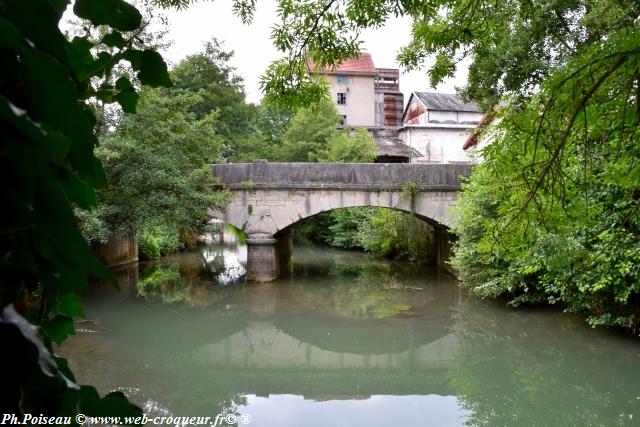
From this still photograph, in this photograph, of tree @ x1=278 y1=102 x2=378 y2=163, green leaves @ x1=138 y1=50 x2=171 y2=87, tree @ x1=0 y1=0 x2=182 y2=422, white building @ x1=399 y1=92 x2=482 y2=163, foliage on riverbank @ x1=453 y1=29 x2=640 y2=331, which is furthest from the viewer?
white building @ x1=399 y1=92 x2=482 y2=163

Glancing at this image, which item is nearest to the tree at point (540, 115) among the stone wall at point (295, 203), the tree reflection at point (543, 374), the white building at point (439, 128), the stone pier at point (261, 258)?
the tree reflection at point (543, 374)

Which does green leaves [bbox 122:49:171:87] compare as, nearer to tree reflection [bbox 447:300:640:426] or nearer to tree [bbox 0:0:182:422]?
tree [bbox 0:0:182:422]

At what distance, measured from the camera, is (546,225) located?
2.88 meters

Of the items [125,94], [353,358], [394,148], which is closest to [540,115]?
[125,94]

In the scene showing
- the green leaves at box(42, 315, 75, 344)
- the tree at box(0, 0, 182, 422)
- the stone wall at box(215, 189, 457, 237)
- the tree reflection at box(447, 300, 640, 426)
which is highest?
the stone wall at box(215, 189, 457, 237)

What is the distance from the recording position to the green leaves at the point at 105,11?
19.8 inches

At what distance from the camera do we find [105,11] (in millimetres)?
507

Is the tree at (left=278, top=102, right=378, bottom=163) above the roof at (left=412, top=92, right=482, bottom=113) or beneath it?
beneath

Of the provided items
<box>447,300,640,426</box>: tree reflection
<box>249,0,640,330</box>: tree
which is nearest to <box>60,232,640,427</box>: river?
<box>447,300,640,426</box>: tree reflection

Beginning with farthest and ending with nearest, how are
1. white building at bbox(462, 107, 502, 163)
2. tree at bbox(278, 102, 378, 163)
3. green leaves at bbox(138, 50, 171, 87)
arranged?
tree at bbox(278, 102, 378, 163), white building at bbox(462, 107, 502, 163), green leaves at bbox(138, 50, 171, 87)

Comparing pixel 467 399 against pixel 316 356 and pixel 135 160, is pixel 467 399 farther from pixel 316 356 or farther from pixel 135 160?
pixel 135 160

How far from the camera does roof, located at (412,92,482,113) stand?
26219 mm

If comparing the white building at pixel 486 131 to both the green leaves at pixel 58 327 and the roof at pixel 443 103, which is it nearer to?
the green leaves at pixel 58 327

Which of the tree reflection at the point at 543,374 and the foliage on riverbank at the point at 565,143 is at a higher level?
the foliage on riverbank at the point at 565,143
